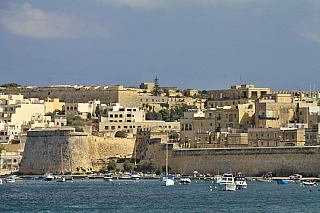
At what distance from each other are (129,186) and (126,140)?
16.4 meters

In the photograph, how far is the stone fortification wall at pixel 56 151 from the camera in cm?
7575

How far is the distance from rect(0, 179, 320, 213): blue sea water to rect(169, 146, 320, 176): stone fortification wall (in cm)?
218

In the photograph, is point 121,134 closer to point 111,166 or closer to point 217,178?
point 111,166

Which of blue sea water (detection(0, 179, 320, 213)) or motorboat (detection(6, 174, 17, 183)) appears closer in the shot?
blue sea water (detection(0, 179, 320, 213))

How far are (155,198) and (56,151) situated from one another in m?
22.8

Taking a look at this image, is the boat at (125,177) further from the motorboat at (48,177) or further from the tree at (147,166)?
the motorboat at (48,177)

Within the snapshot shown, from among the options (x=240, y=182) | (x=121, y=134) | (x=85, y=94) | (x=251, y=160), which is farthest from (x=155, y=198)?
(x=85, y=94)

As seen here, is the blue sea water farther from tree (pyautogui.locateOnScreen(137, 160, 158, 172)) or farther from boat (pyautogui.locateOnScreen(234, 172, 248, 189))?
tree (pyautogui.locateOnScreen(137, 160, 158, 172))

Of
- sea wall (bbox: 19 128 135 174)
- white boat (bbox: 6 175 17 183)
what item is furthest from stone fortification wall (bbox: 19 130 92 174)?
white boat (bbox: 6 175 17 183)

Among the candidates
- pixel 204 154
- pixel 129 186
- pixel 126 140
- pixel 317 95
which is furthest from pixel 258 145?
pixel 317 95

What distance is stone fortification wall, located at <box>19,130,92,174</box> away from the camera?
75.8m

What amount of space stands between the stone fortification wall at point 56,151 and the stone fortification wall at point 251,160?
1002 cm

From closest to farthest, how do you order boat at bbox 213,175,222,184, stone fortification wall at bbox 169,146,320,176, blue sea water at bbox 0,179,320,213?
blue sea water at bbox 0,179,320,213 < boat at bbox 213,175,222,184 < stone fortification wall at bbox 169,146,320,176

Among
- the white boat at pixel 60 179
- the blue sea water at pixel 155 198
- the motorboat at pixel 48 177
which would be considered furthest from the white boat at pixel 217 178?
the motorboat at pixel 48 177
